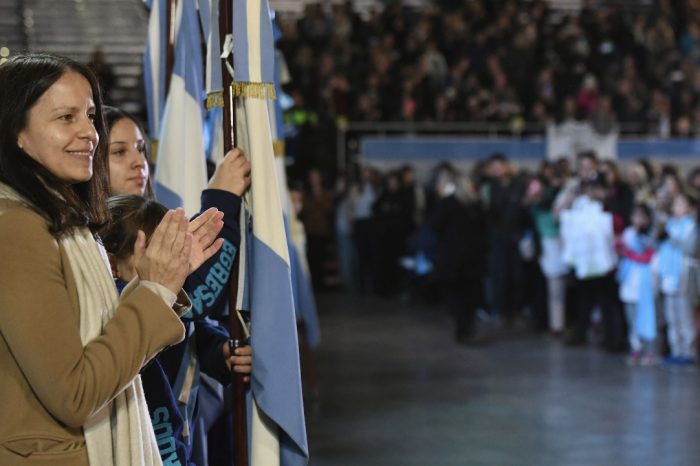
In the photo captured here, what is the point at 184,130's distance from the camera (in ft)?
14.4

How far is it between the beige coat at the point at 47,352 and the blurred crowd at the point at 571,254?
760 centimetres

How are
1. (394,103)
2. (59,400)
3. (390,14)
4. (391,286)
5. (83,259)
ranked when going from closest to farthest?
1. (59,400)
2. (83,259)
3. (391,286)
4. (394,103)
5. (390,14)

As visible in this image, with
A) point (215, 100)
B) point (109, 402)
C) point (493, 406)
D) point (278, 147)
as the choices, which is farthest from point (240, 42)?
point (493, 406)

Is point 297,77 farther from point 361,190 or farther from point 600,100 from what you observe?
point 600,100

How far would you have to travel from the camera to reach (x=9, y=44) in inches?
471

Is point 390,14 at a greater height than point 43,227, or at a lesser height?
greater

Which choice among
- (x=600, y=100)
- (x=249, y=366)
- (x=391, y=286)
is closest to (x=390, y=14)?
(x=600, y=100)

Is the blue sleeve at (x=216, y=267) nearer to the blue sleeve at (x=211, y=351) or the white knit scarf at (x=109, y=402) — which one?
the blue sleeve at (x=211, y=351)

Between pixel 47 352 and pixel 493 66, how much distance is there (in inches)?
663

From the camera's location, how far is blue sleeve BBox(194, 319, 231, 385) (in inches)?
142

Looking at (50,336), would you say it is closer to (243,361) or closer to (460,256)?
(243,361)

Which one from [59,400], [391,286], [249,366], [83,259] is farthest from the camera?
[391,286]

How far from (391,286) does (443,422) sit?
27.6 ft

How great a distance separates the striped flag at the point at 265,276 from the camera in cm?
345
